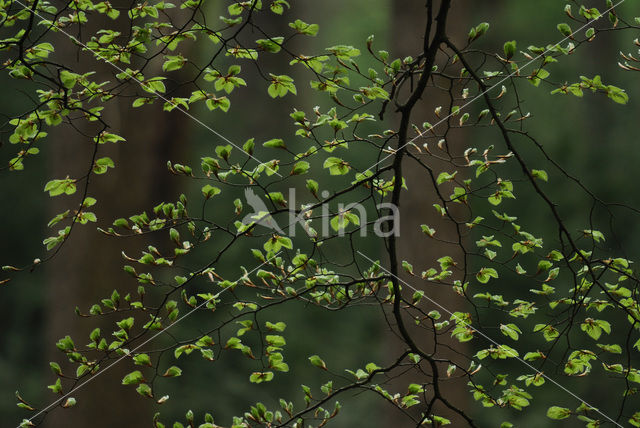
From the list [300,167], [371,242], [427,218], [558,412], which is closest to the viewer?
[300,167]

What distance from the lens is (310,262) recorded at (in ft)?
6.10

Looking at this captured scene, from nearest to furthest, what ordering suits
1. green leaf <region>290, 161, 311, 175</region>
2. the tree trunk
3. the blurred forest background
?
green leaf <region>290, 161, 311, 175</region> < the tree trunk < the blurred forest background

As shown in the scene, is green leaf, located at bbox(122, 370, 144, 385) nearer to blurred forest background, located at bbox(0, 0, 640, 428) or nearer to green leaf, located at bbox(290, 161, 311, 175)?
green leaf, located at bbox(290, 161, 311, 175)

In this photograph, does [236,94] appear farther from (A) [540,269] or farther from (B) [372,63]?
(A) [540,269]

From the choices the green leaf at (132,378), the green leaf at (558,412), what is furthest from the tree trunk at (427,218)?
the green leaf at (132,378)

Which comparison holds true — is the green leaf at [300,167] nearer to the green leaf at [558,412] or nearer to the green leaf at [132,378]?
the green leaf at [132,378]

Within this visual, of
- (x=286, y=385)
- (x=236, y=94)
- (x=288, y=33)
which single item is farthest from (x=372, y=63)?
(x=286, y=385)

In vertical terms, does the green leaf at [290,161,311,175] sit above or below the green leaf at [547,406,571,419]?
above

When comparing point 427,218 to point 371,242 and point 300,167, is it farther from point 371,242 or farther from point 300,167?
point 371,242

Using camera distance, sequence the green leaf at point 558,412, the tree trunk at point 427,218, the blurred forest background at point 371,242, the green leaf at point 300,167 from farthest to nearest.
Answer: the blurred forest background at point 371,242, the tree trunk at point 427,218, the green leaf at point 558,412, the green leaf at point 300,167

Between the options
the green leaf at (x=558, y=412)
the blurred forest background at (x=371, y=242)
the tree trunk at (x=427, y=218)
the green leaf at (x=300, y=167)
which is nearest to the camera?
the green leaf at (x=300, y=167)

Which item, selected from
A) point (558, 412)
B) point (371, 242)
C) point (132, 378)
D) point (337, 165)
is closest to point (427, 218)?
point (558, 412)

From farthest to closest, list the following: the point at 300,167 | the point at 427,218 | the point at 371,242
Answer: the point at 371,242
the point at 427,218
the point at 300,167

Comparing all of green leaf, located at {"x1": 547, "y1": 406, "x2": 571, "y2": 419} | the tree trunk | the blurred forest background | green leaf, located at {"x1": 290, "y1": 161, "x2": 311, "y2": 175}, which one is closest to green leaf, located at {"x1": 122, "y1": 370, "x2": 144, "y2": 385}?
green leaf, located at {"x1": 290, "y1": 161, "x2": 311, "y2": 175}
